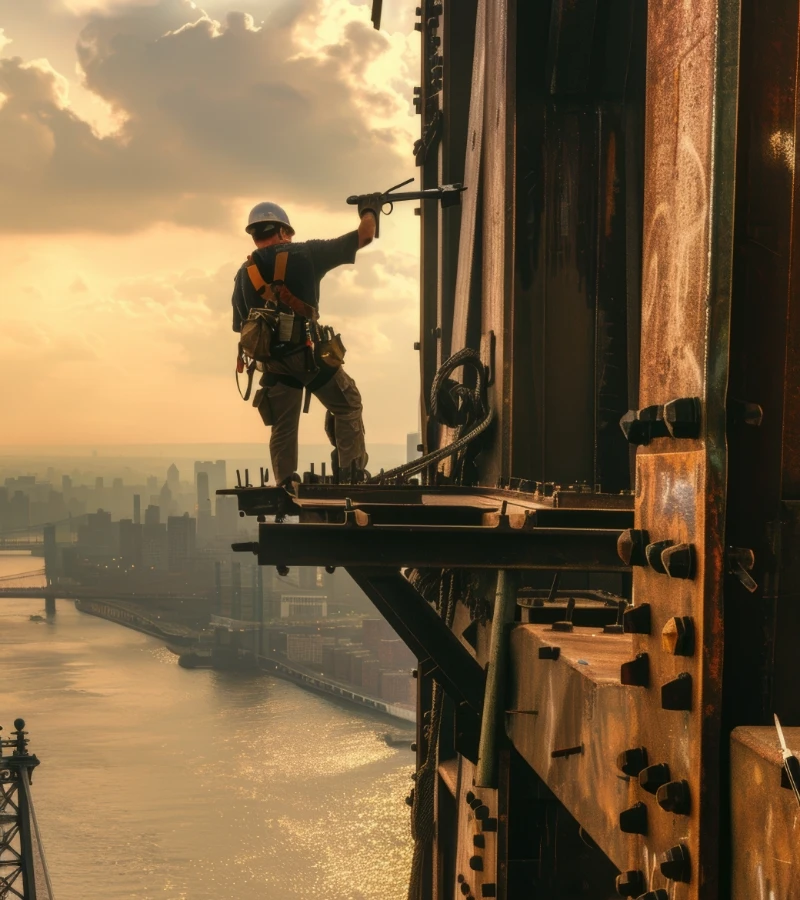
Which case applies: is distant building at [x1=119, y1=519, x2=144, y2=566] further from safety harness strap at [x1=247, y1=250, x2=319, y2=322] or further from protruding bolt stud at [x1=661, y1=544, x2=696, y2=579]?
protruding bolt stud at [x1=661, y1=544, x2=696, y2=579]

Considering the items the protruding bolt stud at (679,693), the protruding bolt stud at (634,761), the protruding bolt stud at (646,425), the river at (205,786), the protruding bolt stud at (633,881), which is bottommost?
the river at (205,786)

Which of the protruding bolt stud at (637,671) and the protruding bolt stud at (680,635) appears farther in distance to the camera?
the protruding bolt stud at (637,671)

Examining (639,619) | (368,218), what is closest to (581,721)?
(639,619)

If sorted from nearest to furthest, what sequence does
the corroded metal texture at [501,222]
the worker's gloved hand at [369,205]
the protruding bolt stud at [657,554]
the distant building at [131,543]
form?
the protruding bolt stud at [657,554]
the corroded metal texture at [501,222]
the worker's gloved hand at [369,205]
the distant building at [131,543]

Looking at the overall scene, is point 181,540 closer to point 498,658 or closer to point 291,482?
point 291,482

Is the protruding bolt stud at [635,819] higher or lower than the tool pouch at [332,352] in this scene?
lower

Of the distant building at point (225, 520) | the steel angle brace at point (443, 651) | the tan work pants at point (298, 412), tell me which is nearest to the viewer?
the steel angle brace at point (443, 651)

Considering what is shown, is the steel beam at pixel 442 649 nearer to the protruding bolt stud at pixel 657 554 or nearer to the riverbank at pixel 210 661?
the protruding bolt stud at pixel 657 554

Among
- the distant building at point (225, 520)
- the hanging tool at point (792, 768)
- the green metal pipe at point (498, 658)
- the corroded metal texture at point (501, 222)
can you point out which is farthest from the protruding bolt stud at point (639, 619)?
the distant building at point (225, 520)

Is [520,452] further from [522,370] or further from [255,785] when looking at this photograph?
[255,785]
